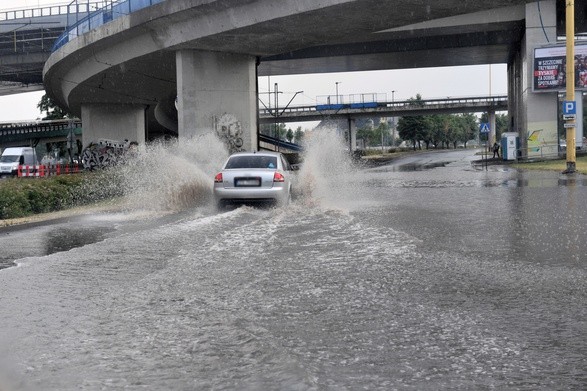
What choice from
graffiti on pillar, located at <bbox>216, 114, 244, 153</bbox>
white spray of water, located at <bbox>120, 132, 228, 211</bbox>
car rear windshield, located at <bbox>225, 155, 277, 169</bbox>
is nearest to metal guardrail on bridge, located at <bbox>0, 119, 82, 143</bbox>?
graffiti on pillar, located at <bbox>216, 114, 244, 153</bbox>

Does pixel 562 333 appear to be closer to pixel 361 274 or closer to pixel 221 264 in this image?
pixel 361 274

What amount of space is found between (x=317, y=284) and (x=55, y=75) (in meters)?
40.1

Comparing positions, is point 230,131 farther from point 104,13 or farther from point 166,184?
point 166,184

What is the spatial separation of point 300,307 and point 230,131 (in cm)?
2799

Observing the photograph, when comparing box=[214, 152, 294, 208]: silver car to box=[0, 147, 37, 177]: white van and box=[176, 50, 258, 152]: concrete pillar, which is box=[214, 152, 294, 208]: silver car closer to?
box=[176, 50, 258, 152]: concrete pillar

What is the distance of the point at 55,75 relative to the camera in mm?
43438

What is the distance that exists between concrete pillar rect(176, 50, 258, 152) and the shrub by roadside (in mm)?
8223

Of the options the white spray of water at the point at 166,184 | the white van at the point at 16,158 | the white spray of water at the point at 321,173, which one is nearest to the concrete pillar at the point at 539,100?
the white spray of water at the point at 321,173

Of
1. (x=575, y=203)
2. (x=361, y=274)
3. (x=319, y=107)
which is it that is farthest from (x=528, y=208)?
(x=319, y=107)

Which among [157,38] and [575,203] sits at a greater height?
[157,38]

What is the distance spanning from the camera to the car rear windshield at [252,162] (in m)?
17.0

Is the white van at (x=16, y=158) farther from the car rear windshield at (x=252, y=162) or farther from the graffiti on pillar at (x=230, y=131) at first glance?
the car rear windshield at (x=252, y=162)

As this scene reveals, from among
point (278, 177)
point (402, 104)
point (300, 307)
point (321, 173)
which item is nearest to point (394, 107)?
point (402, 104)

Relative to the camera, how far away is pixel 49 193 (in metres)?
19.3
